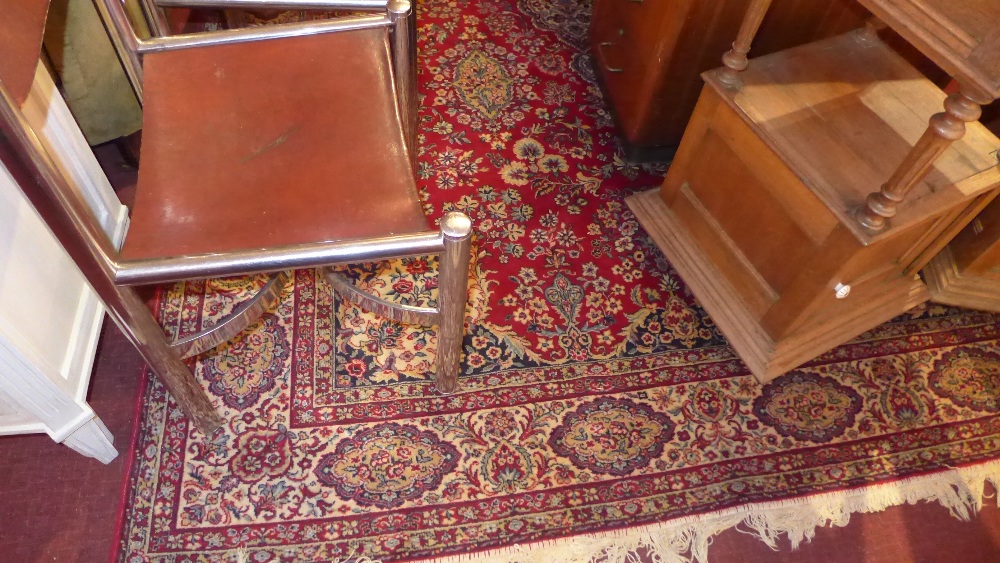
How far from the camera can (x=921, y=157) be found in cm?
110

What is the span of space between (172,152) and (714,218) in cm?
121

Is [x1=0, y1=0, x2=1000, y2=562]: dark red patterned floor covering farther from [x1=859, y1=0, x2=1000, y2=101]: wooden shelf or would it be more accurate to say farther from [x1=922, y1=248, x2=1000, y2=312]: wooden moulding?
[x1=859, y1=0, x2=1000, y2=101]: wooden shelf

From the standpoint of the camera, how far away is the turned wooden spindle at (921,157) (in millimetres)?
1019

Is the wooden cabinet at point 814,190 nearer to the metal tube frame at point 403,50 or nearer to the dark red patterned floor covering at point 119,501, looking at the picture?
the dark red patterned floor covering at point 119,501

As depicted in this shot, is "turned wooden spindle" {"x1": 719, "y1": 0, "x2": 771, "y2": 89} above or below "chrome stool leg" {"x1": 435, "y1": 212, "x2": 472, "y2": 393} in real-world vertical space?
above

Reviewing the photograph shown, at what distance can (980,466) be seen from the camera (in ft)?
4.91

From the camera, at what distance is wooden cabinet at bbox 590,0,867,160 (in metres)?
1.57

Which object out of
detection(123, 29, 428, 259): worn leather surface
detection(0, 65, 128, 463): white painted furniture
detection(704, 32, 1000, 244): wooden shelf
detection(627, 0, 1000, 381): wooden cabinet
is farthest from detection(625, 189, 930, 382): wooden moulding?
detection(0, 65, 128, 463): white painted furniture

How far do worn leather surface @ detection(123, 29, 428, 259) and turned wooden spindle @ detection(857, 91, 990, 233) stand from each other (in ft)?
2.70

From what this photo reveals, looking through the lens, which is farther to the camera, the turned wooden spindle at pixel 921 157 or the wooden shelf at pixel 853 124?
the wooden shelf at pixel 853 124

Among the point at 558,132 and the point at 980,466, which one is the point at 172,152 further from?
the point at 980,466

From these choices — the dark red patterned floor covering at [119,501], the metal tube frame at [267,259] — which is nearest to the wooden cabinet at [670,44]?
→ the dark red patterned floor covering at [119,501]

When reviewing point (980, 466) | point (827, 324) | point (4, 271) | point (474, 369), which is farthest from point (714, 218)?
point (4, 271)

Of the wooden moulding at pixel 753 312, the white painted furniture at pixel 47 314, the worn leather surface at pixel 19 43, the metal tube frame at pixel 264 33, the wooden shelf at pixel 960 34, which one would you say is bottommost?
the wooden moulding at pixel 753 312
